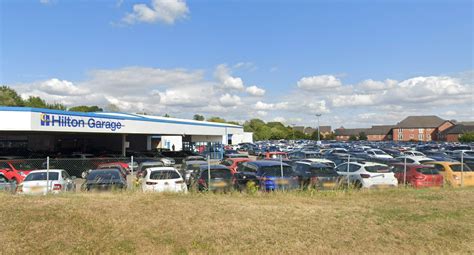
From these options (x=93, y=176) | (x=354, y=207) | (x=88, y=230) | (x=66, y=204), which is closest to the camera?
(x=88, y=230)

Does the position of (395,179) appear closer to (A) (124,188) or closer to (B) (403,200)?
(B) (403,200)

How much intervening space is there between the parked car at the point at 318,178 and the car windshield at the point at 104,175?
725 centimetres

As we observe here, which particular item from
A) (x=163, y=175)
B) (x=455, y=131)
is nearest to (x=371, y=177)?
(x=163, y=175)

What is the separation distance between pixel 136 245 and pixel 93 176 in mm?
8446

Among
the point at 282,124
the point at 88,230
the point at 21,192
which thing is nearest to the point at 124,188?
the point at 21,192

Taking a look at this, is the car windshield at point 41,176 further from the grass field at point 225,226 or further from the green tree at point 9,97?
the green tree at point 9,97

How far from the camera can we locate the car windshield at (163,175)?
14.8m

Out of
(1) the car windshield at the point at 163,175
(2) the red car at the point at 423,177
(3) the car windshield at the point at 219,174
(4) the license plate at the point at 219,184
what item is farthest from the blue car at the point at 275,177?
(2) the red car at the point at 423,177

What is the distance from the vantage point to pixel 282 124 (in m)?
177

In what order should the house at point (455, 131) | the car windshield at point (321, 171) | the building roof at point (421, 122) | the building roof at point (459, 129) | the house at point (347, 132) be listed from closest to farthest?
the car windshield at point (321, 171)
the building roof at point (459, 129)
the house at point (455, 131)
the building roof at point (421, 122)
the house at point (347, 132)

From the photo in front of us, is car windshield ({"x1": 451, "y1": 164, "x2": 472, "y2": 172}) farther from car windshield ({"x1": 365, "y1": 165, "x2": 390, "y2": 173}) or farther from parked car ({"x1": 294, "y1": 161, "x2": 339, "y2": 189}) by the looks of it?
parked car ({"x1": 294, "y1": 161, "x2": 339, "y2": 189})

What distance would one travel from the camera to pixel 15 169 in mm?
20719

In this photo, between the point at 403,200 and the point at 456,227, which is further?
the point at 403,200

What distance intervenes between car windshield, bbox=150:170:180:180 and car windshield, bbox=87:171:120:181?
1547 mm
